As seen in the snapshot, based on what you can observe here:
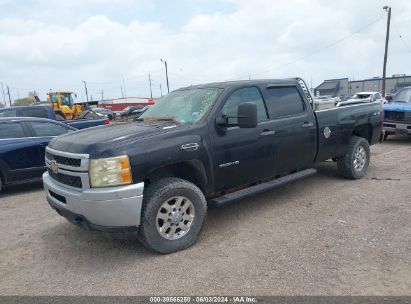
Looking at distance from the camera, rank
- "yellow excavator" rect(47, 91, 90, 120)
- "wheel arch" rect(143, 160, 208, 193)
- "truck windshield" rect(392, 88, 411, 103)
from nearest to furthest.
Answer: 1. "wheel arch" rect(143, 160, 208, 193)
2. "truck windshield" rect(392, 88, 411, 103)
3. "yellow excavator" rect(47, 91, 90, 120)

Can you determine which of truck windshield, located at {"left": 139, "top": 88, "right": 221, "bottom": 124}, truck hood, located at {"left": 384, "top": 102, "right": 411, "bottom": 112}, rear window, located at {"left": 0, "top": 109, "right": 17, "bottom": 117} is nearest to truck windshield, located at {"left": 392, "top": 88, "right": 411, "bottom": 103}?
truck hood, located at {"left": 384, "top": 102, "right": 411, "bottom": 112}

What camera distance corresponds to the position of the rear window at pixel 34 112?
10.5 m

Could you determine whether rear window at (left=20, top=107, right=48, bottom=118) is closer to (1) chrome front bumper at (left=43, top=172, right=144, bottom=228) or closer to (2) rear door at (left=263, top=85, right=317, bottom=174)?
(1) chrome front bumper at (left=43, top=172, right=144, bottom=228)

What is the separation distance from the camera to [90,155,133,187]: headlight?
3543 mm


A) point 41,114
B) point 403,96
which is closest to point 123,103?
point 41,114

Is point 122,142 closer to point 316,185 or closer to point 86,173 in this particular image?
point 86,173

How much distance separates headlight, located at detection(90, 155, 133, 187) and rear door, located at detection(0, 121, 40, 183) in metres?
4.03

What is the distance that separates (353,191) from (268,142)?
1.99 metres

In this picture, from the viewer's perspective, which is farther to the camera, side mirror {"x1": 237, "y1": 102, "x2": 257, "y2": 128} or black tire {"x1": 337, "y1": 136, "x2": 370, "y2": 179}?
black tire {"x1": 337, "y1": 136, "x2": 370, "y2": 179}

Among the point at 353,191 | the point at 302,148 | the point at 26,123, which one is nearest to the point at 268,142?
the point at 302,148

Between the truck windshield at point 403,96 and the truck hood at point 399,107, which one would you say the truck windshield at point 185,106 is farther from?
the truck windshield at point 403,96

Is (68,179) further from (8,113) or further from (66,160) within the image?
(8,113)

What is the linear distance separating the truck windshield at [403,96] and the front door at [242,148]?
841 cm

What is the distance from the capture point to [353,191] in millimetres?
5863
